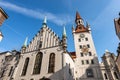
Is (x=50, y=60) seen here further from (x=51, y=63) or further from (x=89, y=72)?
(x=89, y=72)

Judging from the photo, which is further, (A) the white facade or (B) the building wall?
(B) the building wall

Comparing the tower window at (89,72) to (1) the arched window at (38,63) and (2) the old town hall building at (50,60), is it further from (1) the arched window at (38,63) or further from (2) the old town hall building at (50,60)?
(1) the arched window at (38,63)

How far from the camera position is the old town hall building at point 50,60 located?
25312mm

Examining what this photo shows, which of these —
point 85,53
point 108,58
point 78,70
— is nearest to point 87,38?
point 85,53

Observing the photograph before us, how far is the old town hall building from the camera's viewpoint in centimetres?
2531

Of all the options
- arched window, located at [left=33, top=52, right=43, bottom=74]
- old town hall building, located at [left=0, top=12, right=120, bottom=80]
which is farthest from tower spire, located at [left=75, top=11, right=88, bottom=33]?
arched window, located at [left=33, top=52, right=43, bottom=74]

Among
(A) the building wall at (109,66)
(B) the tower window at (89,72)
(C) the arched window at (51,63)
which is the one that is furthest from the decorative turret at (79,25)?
(C) the arched window at (51,63)

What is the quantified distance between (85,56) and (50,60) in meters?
16.4

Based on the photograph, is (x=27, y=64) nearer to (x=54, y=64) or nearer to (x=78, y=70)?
(x=54, y=64)

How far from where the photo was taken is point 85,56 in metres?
39.3

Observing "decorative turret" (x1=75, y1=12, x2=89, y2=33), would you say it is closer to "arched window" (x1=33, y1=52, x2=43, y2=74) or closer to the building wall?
the building wall

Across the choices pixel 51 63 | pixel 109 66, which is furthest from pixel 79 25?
pixel 51 63

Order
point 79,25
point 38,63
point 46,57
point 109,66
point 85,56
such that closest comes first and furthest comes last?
point 38,63
point 46,57
point 109,66
point 85,56
point 79,25

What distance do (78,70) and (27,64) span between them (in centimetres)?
1593
